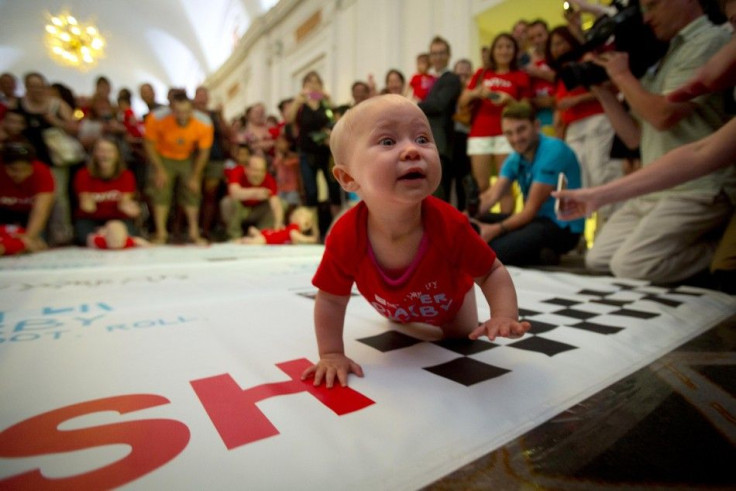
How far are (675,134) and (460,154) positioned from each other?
121 cm

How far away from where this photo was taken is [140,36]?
5777 mm

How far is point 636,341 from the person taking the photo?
0.69 meters

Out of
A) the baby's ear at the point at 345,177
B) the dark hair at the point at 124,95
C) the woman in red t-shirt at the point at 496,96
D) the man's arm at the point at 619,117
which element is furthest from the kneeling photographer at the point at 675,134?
the dark hair at the point at 124,95

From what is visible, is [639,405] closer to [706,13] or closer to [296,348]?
[296,348]

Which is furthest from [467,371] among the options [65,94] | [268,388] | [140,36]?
[140,36]

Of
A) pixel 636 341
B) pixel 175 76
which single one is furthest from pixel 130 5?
pixel 636 341

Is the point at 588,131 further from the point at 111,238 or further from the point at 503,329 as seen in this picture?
the point at 111,238

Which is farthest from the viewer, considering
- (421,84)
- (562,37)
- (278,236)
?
(278,236)

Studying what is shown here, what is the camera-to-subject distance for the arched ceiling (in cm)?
372

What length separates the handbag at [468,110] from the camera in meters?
2.23

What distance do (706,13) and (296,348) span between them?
67.2 inches

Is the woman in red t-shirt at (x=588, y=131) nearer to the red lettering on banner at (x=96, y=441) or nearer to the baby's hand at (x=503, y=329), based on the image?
the baby's hand at (x=503, y=329)

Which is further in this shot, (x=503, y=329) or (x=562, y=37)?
(x=562, y=37)

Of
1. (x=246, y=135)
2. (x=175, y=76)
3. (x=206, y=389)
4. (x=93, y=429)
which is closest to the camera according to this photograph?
(x=93, y=429)
